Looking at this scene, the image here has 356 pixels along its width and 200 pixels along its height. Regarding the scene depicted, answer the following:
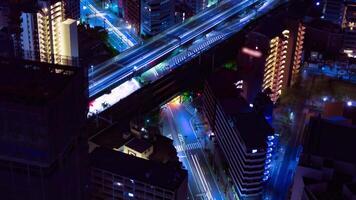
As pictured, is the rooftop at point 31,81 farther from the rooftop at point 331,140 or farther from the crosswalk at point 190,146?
the crosswalk at point 190,146

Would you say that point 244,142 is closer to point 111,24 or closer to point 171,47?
point 171,47

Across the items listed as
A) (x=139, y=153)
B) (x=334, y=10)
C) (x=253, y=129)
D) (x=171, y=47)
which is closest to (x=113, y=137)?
(x=139, y=153)

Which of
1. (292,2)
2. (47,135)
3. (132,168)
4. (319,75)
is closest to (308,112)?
(319,75)

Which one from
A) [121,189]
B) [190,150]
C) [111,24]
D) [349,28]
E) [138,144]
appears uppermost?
[111,24]

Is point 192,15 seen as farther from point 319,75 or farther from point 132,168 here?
point 132,168

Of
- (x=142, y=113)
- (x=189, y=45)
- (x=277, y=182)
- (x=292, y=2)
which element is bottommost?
(x=277, y=182)

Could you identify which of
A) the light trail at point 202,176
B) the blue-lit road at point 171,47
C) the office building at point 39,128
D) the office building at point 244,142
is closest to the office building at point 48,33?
the blue-lit road at point 171,47
